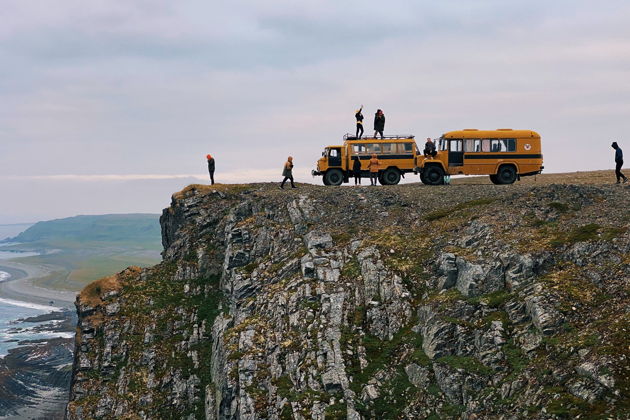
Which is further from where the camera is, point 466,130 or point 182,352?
point 466,130

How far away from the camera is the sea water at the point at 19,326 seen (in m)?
116

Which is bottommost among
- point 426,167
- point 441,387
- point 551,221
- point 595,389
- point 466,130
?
point 441,387

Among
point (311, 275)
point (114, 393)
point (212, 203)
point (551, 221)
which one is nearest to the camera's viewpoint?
point (551, 221)

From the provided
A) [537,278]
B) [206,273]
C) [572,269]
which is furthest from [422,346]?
[206,273]

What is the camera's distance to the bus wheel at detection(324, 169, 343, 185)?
138 ft

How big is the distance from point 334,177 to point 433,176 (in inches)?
327

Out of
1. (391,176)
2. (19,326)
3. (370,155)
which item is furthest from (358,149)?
(19,326)

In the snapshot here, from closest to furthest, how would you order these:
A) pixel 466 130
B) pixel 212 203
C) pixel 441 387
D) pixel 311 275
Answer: pixel 441 387
pixel 311 275
pixel 466 130
pixel 212 203

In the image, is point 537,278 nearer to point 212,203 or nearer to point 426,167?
point 426,167

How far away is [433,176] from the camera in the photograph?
4034 cm

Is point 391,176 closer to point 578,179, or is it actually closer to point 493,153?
point 493,153

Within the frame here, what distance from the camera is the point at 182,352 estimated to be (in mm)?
35031

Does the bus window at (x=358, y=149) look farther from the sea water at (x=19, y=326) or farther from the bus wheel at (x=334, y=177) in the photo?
the sea water at (x=19, y=326)

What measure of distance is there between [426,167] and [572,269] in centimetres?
1924
